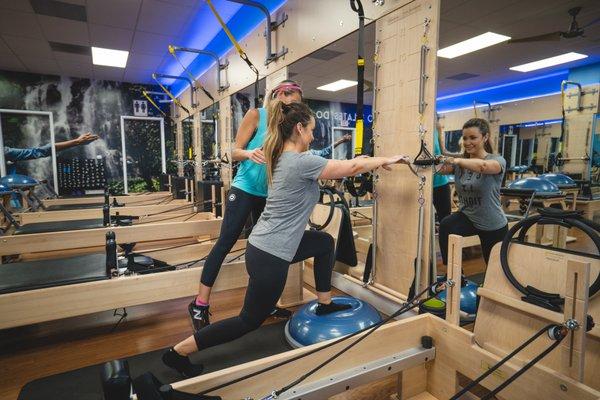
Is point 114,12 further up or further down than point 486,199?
further up

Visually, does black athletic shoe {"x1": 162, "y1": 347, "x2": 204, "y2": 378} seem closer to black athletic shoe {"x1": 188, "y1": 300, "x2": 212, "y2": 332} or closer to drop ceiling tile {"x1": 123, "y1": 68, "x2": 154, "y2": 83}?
black athletic shoe {"x1": 188, "y1": 300, "x2": 212, "y2": 332}

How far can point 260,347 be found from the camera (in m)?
1.84

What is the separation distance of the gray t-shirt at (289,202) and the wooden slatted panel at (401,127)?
0.87 m

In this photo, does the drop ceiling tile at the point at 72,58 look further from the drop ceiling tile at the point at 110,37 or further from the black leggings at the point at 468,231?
the black leggings at the point at 468,231

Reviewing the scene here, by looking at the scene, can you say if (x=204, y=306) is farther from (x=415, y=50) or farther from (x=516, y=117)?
(x=516, y=117)

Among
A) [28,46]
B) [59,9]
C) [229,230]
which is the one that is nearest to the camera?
[229,230]

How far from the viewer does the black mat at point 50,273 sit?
197 cm

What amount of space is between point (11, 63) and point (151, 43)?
9.60ft

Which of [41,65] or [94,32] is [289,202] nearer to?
[94,32]

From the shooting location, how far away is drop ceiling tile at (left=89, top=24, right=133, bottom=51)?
15.7 feet

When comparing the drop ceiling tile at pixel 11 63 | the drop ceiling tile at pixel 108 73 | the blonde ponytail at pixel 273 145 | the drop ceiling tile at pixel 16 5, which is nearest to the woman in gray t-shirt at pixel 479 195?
the blonde ponytail at pixel 273 145

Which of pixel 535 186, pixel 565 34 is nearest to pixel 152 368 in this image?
pixel 535 186

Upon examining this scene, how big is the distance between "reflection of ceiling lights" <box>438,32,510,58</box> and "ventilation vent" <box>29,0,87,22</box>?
4.90 metres

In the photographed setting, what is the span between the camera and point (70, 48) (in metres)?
5.53
